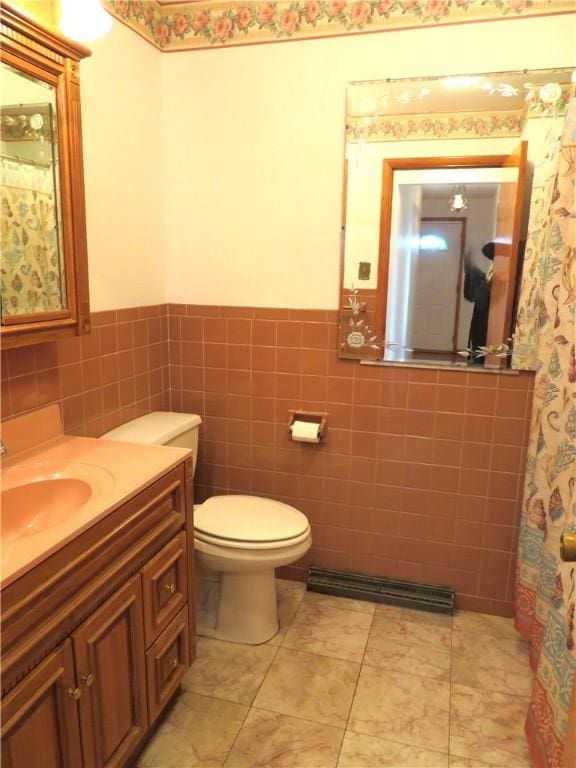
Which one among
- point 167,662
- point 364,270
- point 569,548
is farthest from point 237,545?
point 569,548

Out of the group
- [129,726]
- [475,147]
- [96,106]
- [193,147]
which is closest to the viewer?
[129,726]

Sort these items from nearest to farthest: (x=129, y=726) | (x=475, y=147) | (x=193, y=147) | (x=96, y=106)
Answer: (x=129, y=726), (x=96, y=106), (x=475, y=147), (x=193, y=147)

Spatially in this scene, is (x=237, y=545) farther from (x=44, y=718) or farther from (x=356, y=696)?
(x=44, y=718)

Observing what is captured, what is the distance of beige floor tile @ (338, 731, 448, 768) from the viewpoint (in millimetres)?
1545

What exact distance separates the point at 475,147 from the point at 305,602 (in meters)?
1.91

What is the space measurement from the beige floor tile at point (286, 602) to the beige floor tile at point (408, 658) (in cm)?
33

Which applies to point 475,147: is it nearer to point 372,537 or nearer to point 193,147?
point 193,147

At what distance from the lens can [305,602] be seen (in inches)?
90.7

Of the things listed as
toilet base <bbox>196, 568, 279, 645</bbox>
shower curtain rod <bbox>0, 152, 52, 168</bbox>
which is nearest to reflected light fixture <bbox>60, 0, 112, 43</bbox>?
shower curtain rod <bbox>0, 152, 52, 168</bbox>

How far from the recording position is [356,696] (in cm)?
180

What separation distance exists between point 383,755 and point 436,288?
154 centimetres

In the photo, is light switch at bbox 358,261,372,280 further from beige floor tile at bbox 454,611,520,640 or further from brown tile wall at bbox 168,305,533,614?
beige floor tile at bbox 454,611,520,640

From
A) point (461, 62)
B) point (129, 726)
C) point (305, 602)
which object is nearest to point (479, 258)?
point (461, 62)

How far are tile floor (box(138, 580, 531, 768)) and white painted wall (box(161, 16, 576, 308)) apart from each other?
1.31 meters
